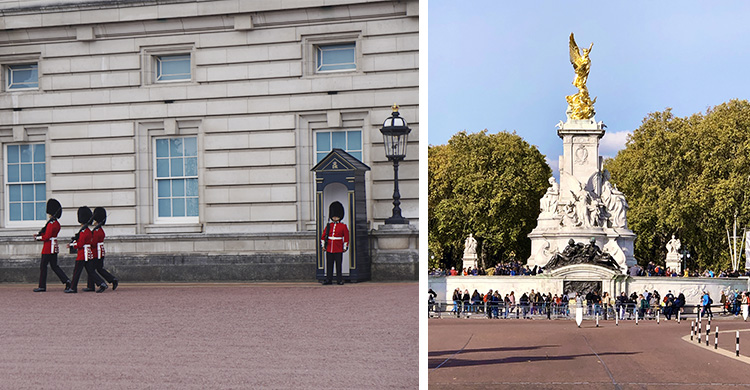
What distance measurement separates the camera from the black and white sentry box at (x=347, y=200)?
1670cm

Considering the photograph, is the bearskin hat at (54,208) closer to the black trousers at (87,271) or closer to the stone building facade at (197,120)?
the black trousers at (87,271)

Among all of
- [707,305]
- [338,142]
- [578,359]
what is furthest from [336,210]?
[707,305]

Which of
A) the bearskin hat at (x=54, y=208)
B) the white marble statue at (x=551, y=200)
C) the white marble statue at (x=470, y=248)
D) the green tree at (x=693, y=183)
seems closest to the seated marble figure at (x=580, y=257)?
the white marble statue at (x=551, y=200)

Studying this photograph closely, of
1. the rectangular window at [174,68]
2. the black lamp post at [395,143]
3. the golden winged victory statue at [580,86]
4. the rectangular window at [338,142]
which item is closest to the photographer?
the black lamp post at [395,143]

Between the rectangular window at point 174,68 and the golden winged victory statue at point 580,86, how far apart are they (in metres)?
19.6

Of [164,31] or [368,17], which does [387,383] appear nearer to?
[368,17]

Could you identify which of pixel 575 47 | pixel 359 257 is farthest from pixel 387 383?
pixel 575 47

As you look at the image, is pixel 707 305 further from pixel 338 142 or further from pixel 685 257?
pixel 685 257

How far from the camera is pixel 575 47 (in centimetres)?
3781

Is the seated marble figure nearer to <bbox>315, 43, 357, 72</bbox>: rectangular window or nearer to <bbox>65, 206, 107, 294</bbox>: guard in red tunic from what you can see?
<bbox>315, 43, 357, 72</bbox>: rectangular window

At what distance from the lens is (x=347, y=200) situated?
16.9 metres

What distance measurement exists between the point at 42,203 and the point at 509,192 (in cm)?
2529

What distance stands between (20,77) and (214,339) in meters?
12.0

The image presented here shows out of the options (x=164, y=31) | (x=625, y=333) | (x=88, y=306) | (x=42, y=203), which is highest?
(x=164, y=31)
